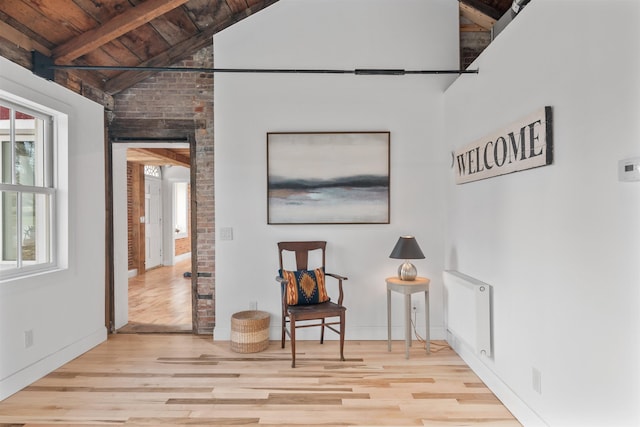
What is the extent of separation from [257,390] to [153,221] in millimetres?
7089

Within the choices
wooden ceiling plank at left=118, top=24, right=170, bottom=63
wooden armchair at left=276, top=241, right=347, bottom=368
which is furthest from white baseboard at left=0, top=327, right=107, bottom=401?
wooden ceiling plank at left=118, top=24, right=170, bottom=63

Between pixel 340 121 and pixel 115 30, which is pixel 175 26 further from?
pixel 340 121

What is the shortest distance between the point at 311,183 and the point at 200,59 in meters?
1.85

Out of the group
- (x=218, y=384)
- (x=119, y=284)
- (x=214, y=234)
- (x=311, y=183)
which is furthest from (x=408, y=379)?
(x=119, y=284)

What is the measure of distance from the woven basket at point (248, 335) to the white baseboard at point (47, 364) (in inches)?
55.9

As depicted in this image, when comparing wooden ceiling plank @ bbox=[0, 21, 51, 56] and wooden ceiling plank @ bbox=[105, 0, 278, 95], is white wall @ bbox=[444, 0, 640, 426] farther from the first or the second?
wooden ceiling plank @ bbox=[0, 21, 51, 56]

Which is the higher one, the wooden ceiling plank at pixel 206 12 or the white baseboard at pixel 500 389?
the wooden ceiling plank at pixel 206 12

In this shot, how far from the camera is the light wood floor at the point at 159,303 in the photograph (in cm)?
431

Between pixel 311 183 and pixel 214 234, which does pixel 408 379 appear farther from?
pixel 214 234

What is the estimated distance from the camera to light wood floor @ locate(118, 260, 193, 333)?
4306 mm

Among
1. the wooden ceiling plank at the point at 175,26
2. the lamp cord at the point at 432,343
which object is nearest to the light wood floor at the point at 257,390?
the lamp cord at the point at 432,343

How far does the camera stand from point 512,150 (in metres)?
2.51

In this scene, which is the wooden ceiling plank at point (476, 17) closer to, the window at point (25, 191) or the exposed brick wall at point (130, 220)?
the window at point (25, 191)

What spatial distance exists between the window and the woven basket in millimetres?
1742
